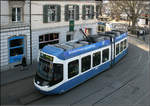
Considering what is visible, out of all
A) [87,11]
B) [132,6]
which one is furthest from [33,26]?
[132,6]

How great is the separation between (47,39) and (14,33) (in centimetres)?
433

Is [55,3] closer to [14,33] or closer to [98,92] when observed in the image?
[14,33]

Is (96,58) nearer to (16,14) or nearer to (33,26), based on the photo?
(33,26)

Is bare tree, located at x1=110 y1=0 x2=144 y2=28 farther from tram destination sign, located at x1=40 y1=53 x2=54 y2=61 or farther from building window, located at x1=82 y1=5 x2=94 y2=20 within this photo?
tram destination sign, located at x1=40 y1=53 x2=54 y2=61

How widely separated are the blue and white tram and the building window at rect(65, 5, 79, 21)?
8033 mm

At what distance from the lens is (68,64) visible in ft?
40.5

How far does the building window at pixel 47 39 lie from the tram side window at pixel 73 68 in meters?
8.64

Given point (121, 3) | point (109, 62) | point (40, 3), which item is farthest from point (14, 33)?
point (121, 3)

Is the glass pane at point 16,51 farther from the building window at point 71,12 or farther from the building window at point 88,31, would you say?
the building window at point 88,31

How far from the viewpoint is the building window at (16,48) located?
1806 cm

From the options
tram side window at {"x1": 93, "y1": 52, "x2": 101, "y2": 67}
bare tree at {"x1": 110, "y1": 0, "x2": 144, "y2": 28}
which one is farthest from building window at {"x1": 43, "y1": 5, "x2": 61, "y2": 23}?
bare tree at {"x1": 110, "y1": 0, "x2": 144, "y2": 28}

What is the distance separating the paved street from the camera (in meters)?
11.9

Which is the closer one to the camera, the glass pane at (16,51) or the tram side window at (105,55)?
the tram side window at (105,55)

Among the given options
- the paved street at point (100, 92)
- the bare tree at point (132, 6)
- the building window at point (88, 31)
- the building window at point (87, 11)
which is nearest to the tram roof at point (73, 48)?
the paved street at point (100, 92)
